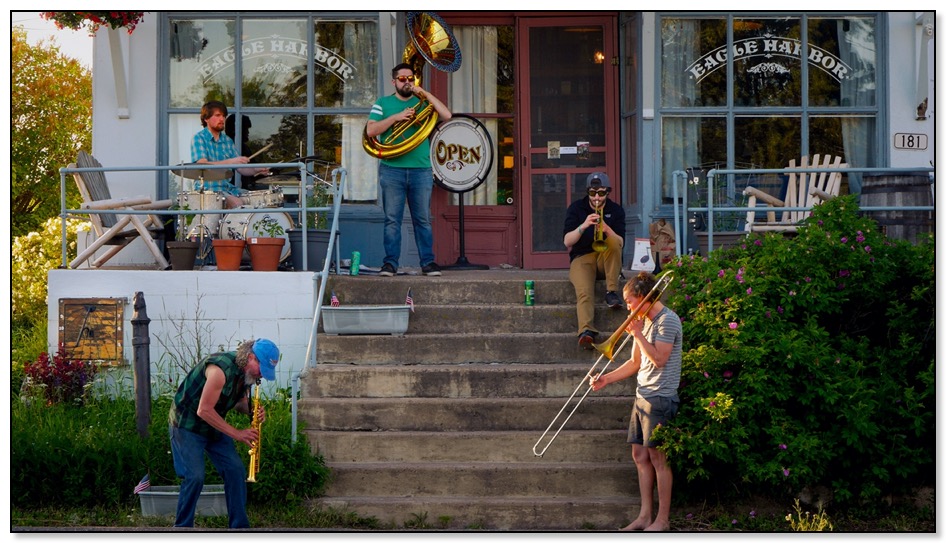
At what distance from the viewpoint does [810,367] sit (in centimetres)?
780

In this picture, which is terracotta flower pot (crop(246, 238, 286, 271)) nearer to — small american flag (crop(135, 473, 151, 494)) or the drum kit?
the drum kit

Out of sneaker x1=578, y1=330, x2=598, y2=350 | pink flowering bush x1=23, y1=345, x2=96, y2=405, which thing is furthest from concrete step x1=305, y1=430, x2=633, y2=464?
pink flowering bush x1=23, y1=345, x2=96, y2=405

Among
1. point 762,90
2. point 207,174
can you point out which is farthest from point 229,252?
point 762,90

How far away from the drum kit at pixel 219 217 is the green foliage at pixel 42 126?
448 inches

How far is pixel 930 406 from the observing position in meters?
8.00

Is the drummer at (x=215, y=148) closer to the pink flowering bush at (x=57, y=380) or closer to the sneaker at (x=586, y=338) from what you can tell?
the pink flowering bush at (x=57, y=380)

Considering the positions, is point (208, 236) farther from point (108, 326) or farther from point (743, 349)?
point (743, 349)

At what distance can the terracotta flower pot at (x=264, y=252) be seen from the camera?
383 inches

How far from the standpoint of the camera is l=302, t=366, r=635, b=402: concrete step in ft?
28.8

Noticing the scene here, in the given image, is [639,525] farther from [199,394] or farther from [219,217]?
[219,217]

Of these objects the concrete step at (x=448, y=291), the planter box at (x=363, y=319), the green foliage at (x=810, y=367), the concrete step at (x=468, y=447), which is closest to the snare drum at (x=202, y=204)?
the concrete step at (x=448, y=291)

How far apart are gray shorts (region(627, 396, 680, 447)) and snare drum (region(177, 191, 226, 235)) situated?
433 cm

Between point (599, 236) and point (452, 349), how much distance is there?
1428 mm

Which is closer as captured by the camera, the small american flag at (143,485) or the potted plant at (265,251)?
the small american flag at (143,485)
